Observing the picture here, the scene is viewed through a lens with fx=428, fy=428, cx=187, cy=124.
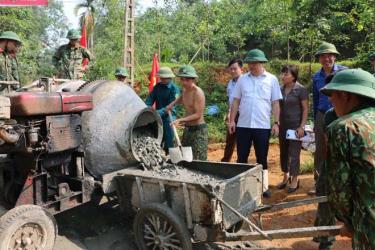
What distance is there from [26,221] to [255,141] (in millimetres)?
3043

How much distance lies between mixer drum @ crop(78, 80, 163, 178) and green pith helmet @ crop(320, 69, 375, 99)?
9.60ft

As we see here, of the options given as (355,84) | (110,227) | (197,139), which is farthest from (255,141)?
(355,84)

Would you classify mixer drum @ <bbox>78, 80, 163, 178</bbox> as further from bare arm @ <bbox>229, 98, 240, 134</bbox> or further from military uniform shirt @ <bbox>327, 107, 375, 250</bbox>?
military uniform shirt @ <bbox>327, 107, 375, 250</bbox>

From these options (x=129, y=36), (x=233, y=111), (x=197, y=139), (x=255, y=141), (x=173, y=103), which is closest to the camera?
(x=255, y=141)

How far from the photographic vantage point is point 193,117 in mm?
5797

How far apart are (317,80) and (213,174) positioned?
1747 millimetres

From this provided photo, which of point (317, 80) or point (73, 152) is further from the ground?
point (317, 80)

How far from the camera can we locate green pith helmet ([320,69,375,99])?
7.47 feet

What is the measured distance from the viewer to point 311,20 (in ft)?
39.4

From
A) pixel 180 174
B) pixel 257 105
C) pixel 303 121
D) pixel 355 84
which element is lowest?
pixel 180 174

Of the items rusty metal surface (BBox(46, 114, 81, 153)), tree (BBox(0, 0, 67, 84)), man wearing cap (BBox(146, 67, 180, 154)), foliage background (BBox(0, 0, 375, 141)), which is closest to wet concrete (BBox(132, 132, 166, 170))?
rusty metal surface (BBox(46, 114, 81, 153))

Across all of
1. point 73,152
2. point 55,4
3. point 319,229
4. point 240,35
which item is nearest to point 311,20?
point 240,35

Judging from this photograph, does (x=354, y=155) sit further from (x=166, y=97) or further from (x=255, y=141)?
(x=166, y=97)

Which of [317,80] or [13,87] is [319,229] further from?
[13,87]
